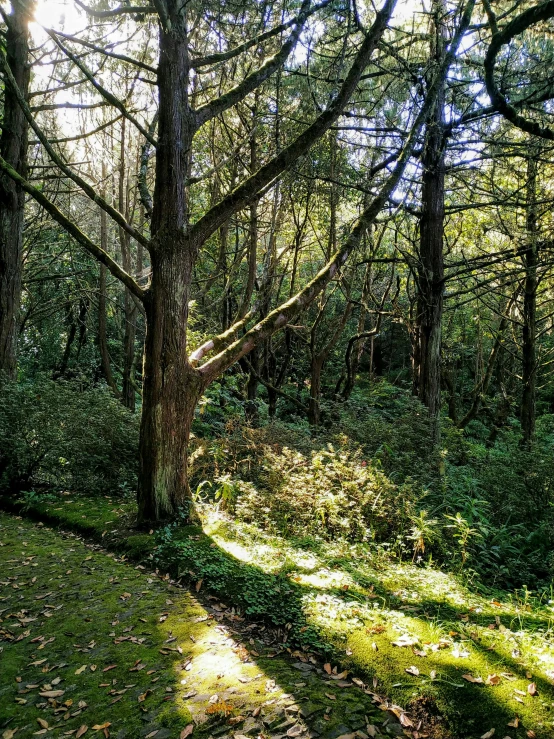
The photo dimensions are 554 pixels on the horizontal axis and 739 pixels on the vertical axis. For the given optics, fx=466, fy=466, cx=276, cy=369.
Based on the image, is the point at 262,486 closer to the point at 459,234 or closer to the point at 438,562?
the point at 438,562

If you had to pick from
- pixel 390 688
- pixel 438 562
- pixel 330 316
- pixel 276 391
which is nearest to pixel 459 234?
pixel 330 316

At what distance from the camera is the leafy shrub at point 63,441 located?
25.1 feet

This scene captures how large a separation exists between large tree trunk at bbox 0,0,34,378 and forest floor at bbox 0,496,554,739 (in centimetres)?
489

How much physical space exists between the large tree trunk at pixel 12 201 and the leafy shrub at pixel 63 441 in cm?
129

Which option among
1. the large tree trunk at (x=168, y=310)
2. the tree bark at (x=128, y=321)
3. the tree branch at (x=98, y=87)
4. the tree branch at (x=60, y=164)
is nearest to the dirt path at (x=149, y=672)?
the large tree trunk at (x=168, y=310)

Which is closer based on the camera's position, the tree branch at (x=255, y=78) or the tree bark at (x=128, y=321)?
the tree branch at (x=255, y=78)

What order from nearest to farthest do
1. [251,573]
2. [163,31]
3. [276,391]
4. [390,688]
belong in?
[390,688] → [251,573] → [163,31] → [276,391]

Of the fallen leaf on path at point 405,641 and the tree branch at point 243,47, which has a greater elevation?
the tree branch at point 243,47

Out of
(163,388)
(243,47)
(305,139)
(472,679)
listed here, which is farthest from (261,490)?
(243,47)

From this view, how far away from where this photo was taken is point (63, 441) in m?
7.68

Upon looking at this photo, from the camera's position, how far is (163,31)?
5.75m

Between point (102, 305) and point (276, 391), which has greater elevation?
point (102, 305)

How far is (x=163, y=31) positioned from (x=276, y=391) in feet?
28.5

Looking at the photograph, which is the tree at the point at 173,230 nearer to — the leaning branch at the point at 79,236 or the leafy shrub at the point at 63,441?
the leaning branch at the point at 79,236
